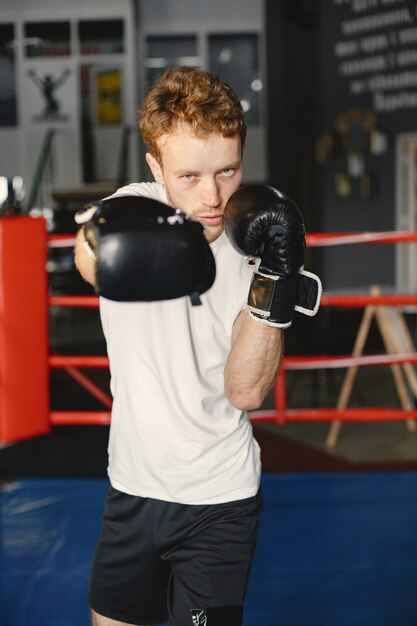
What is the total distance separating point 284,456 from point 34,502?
1.17 m

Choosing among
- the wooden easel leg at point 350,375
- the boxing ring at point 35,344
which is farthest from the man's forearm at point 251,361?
the wooden easel leg at point 350,375

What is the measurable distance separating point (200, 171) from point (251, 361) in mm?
257

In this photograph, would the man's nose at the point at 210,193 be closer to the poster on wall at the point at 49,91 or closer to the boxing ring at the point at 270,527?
the boxing ring at the point at 270,527

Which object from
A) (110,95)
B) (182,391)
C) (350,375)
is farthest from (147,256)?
(110,95)

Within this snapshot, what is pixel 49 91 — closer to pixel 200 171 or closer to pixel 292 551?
pixel 292 551

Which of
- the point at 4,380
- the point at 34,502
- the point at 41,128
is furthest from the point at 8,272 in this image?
the point at 41,128

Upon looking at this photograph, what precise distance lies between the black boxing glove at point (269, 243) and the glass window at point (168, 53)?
10.3 meters

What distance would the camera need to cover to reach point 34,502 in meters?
2.61

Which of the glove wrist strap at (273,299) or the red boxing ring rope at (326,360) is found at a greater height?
the glove wrist strap at (273,299)

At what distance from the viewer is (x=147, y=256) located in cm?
92

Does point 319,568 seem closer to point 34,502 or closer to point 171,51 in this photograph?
point 34,502

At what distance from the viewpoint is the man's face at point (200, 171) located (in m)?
1.05

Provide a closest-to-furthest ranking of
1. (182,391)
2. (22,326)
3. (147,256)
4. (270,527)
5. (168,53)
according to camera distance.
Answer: (147,256), (182,391), (270,527), (22,326), (168,53)

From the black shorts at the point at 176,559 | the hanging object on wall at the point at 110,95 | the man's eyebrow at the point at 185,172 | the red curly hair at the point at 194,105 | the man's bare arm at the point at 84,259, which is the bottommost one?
the black shorts at the point at 176,559
